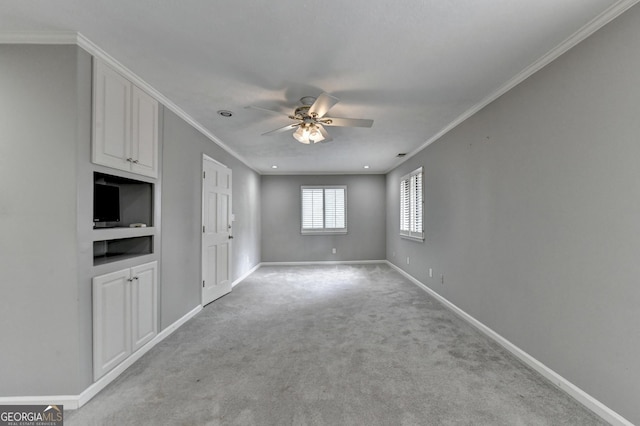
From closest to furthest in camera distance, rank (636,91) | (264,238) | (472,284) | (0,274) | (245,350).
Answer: (636,91), (0,274), (245,350), (472,284), (264,238)

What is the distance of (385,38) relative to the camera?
1.90 m

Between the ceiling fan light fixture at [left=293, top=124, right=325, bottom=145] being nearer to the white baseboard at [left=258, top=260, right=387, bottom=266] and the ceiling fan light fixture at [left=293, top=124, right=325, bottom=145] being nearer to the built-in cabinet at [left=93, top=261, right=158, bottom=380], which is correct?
the built-in cabinet at [left=93, top=261, right=158, bottom=380]

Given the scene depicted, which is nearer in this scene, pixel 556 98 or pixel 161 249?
pixel 556 98

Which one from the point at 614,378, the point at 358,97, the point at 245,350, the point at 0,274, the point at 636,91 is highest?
the point at 358,97

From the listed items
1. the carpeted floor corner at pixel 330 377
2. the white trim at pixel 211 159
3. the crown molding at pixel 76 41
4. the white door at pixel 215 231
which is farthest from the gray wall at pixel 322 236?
the crown molding at pixel 76 41

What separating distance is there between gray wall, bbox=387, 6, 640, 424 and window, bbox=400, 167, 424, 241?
1809 millimetres

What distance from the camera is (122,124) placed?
7.45 feet

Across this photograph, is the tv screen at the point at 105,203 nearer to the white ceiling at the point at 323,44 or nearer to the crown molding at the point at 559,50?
the white ceiling at the point at 323,44

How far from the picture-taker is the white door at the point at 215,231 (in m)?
3.92

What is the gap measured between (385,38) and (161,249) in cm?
283

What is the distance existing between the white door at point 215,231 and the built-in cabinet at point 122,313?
1219mm

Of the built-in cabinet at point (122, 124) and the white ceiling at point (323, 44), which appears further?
the built-in cabinet at point (122, 124)

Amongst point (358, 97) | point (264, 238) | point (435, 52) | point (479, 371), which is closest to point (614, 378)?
point (479, 371)

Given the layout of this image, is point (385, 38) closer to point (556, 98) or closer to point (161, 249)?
point (556, 98)
